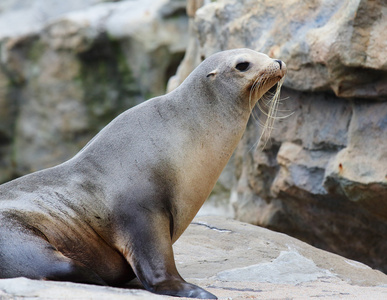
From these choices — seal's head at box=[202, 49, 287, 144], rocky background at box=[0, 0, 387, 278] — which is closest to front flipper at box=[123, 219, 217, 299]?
seal's head at box=[202, 49, 287, 144]

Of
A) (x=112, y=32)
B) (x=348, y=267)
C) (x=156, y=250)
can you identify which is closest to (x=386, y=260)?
(x=348, y=267)

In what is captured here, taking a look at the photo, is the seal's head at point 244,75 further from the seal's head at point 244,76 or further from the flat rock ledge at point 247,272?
the flat rock ledge at point 247,272

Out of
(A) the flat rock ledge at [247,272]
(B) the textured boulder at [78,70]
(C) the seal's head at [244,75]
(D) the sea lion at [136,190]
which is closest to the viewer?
(A) the flat rock ledge at [247,272]

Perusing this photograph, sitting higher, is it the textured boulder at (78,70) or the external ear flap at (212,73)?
the external ear flap at (212,73)

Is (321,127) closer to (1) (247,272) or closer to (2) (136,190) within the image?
(1) (247,272)

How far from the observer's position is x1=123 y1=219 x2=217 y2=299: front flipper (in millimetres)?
3639

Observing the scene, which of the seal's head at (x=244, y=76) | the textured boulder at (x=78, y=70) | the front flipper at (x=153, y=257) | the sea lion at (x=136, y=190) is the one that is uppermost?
the seal's head at (x=244, y=76)

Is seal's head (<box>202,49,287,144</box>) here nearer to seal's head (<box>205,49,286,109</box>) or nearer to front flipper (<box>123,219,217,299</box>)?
seal's head (<box>205,49,286,109</box>)

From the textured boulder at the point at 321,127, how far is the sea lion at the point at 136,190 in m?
1.65

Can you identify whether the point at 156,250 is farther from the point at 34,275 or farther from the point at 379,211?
the point at 379,211

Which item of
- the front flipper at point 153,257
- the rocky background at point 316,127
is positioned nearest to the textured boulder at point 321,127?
the rocky background at point 316,127

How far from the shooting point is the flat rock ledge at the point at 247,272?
2.97 metres

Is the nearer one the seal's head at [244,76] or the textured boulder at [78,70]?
the seal's head at [244,76]

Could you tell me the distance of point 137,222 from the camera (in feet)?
12.4
